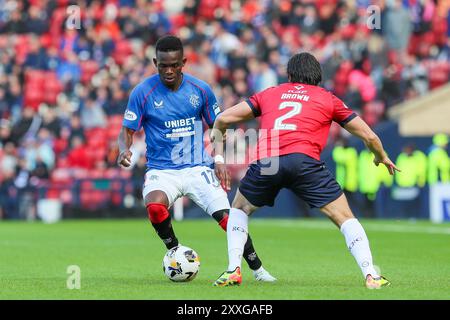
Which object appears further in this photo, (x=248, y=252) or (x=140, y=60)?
(x=140, y=60)

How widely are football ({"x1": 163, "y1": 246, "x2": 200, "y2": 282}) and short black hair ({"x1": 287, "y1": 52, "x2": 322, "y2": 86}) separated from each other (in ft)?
6.58

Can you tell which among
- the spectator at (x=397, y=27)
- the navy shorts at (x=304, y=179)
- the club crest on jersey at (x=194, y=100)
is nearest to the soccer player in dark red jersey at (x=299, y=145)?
the navy shorts at (x=304, y=179)

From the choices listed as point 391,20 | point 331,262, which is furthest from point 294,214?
point 331,262

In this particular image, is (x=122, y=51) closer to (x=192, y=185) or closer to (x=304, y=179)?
(x=192, y=185)

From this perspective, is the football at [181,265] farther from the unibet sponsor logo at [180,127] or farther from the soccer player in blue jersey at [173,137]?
the unibet sponsor logo at [180,127]

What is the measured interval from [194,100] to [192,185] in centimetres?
83

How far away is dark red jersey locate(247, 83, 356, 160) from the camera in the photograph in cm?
1010

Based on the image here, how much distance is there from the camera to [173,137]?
11.2m

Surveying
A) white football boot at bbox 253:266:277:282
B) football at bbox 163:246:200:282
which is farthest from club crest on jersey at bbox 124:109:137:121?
white football boot at bbox 253:266:277:282

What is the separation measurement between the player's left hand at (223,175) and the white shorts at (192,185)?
0.44 metres

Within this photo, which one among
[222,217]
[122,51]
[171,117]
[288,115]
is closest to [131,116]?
Result: [171,117]

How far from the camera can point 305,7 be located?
2942cm
